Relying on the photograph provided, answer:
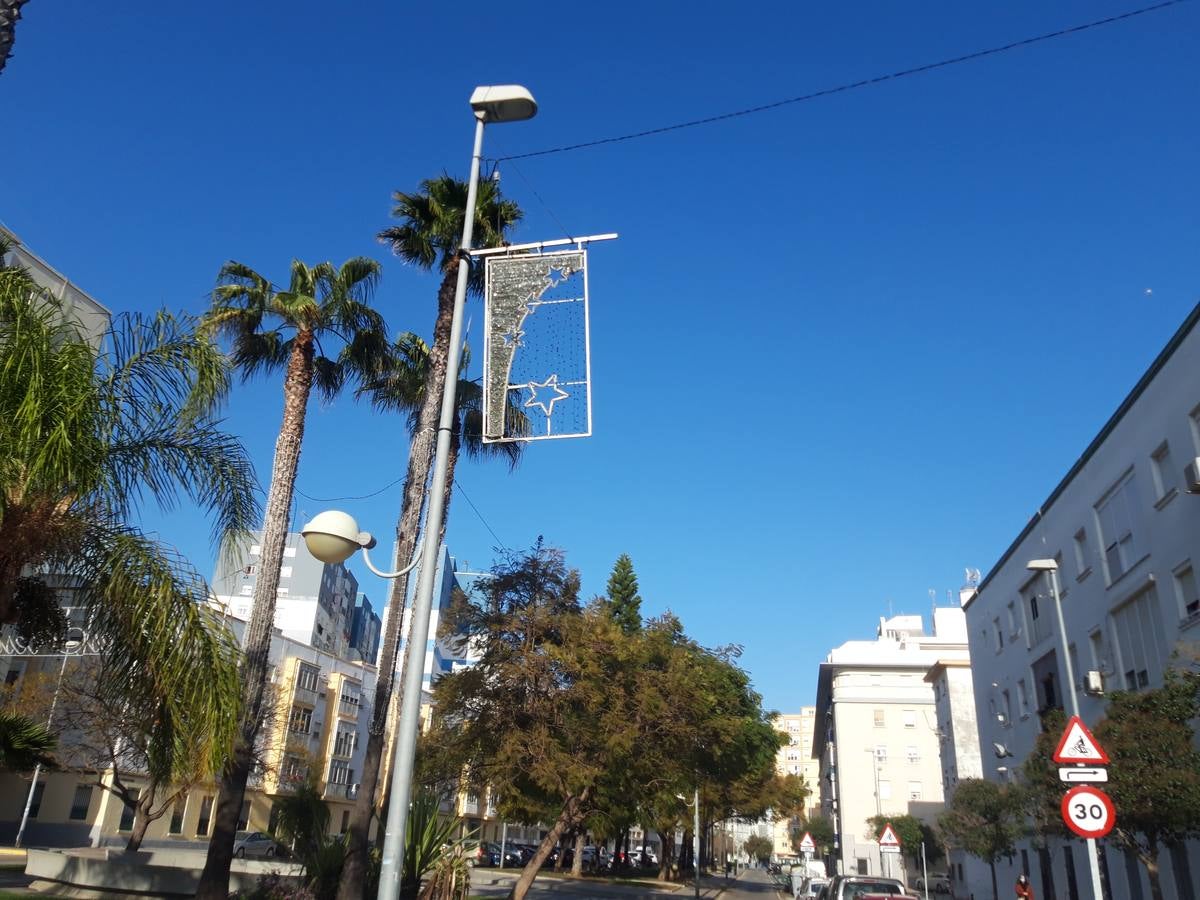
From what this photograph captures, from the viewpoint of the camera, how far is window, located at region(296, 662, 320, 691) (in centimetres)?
6359

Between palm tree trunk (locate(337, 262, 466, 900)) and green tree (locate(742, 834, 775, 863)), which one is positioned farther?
green tree (locate(742, 834, 775, 863))

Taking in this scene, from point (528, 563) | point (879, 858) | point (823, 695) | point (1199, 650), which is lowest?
point (879, 858)

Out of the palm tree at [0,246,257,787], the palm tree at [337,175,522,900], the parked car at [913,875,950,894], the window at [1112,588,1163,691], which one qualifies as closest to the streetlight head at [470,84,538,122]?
the palm tree at [0,246,257,787]

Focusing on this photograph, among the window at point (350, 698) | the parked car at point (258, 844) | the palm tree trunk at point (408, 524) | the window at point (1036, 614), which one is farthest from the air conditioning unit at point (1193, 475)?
the window at point (350, 698)

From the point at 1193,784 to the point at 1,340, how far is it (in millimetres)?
17465

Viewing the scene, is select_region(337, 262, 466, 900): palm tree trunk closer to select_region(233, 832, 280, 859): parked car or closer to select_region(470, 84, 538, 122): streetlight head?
select_region(470, 84, 538, 122): streetlight head

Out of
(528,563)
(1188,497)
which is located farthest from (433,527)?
(1188,497)

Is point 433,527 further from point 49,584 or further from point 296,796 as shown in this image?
point 296,796

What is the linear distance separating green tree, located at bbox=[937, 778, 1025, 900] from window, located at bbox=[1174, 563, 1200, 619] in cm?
788

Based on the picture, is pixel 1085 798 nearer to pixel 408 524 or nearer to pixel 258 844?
pixel 408 524

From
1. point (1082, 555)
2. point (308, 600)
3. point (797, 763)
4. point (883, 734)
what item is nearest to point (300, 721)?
point (308, 600)

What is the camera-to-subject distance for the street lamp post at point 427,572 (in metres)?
7.44

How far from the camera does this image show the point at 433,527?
8000 millimetres

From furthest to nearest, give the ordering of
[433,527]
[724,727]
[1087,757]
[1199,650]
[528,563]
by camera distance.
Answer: [724,727]
[528,563]
[1199,650]
[1087,757]
[433,527]
